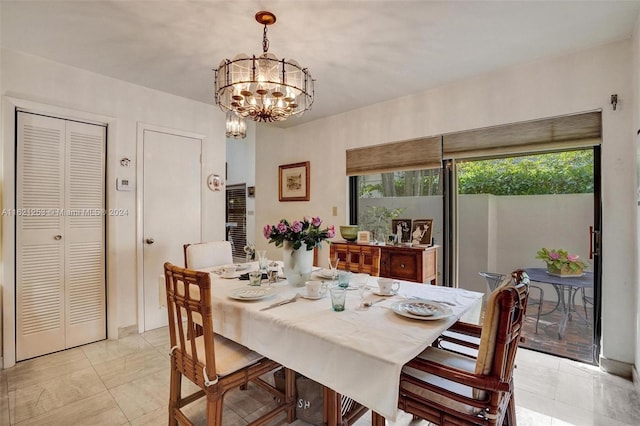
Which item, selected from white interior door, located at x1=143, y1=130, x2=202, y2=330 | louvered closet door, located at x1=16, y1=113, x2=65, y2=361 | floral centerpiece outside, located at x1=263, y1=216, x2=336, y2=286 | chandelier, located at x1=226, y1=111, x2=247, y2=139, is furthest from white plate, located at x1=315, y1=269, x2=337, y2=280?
chandelier, located at x1=226, y1=111, x2=247, y2=139

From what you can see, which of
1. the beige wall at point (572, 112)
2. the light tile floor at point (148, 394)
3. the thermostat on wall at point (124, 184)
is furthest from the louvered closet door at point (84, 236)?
the beige wall at point (572, 112)

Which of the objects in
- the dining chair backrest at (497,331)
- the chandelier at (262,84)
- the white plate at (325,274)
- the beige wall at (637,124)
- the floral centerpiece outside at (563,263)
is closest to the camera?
the dining chair backrest at (497,331)

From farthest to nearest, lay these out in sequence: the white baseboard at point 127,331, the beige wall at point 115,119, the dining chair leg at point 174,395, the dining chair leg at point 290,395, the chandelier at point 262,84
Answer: the white baseboard at point 127,331 < the beige wall at point 115,119 < the chandelier at point 262,84 < the dining chair leg at point 290,395 < the dining chair leg at point 174,395

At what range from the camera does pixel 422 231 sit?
3.18 meters

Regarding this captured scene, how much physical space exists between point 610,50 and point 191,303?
337 cm

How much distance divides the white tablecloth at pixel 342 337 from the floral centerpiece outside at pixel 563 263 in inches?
54.7

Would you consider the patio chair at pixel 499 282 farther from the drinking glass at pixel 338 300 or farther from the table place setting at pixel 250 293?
the table place setting at pixel 250 293

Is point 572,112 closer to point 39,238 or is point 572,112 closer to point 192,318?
point 192,318

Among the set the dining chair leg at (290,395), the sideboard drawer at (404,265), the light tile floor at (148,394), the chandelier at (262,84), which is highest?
the chandelier at (262,84)

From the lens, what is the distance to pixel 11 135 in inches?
98.5

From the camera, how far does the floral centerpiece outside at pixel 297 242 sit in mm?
1937

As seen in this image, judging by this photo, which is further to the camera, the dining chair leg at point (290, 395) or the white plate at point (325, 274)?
the white plate at point (325, 274)

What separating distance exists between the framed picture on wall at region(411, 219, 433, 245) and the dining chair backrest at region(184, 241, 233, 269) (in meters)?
1.86

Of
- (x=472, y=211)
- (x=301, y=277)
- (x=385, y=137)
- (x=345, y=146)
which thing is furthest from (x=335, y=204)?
(x=301, y=277)
